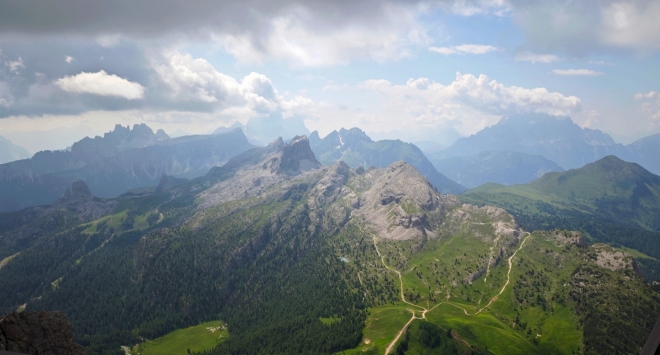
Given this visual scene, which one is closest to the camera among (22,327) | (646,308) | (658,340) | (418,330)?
(658,340)

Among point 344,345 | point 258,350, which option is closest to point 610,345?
point 344,345

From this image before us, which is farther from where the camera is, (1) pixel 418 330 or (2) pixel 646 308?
(2) pixel 646 308

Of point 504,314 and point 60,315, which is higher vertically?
point 60,315

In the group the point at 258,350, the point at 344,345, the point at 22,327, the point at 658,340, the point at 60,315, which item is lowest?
the point at 258,350

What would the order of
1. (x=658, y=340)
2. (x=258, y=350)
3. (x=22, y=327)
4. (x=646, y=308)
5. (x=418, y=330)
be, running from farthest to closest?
(x=258, y=350) → (x=646, y=308) → (x=418, y=330) → (x=22, y=327) → (x=658, y=340)

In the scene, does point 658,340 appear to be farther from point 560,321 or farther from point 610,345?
point 560,321

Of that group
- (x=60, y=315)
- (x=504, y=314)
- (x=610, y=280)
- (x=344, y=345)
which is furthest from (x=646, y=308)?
(x=60, y=315)

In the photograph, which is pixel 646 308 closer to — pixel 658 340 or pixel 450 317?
pixel 450 317
